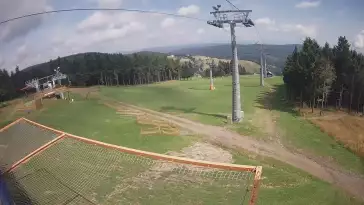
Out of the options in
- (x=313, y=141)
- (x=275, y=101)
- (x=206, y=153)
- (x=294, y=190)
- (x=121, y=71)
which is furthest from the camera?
(x=121, y=71)

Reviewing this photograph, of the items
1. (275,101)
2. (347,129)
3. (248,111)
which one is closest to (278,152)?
(347,129)

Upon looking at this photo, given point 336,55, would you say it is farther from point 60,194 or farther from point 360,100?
point 60,194

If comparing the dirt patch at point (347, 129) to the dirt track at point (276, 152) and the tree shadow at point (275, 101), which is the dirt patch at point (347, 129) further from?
the dirt track at point (276, 152)

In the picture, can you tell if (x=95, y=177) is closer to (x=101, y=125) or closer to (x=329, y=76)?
(x=101, y=125)

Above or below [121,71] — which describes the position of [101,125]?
below

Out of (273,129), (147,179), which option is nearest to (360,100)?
(273,129)

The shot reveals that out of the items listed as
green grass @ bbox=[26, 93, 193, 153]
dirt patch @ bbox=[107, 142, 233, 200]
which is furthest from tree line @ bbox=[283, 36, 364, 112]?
dirt patch @ bbox=[107, 142, 233, 200]

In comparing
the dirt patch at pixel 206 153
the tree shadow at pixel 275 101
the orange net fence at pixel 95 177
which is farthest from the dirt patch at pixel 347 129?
the orange net fence at pixel 95 177

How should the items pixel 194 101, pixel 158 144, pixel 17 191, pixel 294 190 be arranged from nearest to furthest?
pixel 17 191 → pixel 294 190 → pixel 158 144 → pixel 194 101
